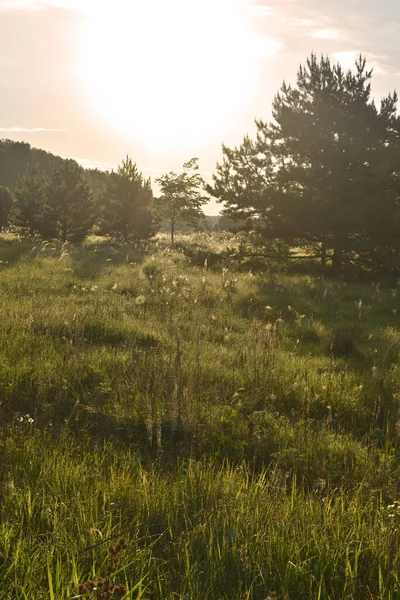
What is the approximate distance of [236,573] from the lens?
2.26 meters

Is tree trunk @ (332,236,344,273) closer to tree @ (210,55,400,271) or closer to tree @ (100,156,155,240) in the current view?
tree @ (210,55,400,271)

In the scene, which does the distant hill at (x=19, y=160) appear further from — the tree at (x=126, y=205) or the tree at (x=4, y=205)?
the tree at (x=126, y=205)

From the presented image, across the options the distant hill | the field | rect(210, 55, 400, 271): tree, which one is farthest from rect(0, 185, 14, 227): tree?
the distant hill

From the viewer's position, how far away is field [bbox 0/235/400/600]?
87.5 inches

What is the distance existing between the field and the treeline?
2350 cm

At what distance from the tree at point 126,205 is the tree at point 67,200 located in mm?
2090

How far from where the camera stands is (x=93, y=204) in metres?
32.9

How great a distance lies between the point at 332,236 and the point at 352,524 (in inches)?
598

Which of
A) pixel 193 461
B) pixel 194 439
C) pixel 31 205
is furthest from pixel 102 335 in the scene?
pixel 31 205

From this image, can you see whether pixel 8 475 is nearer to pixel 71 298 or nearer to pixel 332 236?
pixel 71 298

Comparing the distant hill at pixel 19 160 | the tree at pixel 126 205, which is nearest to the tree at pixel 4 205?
the tree at pixel 126 205

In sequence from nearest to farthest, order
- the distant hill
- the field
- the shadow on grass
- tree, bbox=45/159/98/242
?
1. the field
2. the shadow on grass
3. tree, bbox=45/159/98/242
4. the distant hill

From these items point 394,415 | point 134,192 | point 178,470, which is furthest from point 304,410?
point 134,192

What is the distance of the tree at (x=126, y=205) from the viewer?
32844mm
